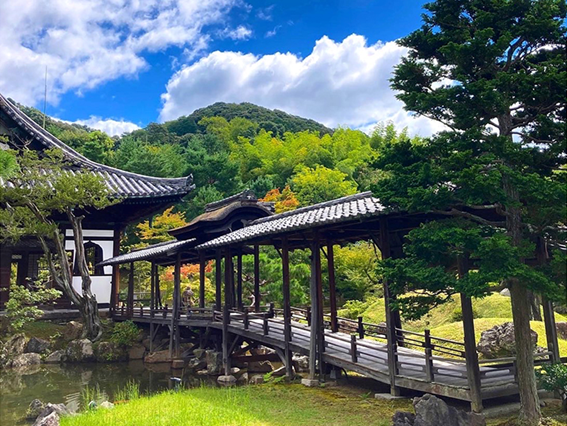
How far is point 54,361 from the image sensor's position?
1594cm

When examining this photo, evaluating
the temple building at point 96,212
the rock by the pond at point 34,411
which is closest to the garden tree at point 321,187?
the temple building at point 96,212

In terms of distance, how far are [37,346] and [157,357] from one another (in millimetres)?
4196

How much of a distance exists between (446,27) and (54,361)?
15.9 meters

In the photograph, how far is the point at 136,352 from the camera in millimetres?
17578

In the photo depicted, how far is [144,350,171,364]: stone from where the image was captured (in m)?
16.6

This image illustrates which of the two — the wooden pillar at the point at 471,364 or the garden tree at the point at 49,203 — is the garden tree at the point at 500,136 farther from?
the garden tree at the point at 49,203

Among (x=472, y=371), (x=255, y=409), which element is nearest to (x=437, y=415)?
(x=472, y=371)

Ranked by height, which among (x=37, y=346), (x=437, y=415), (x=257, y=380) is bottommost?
(x=257, y=380)

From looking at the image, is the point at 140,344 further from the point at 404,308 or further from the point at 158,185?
the point at 404,308

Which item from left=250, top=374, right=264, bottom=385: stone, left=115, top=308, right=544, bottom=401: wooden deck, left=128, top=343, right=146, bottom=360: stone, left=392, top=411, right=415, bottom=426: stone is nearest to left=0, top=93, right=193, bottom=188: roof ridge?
left=128, top=343, right=146, bottom=360: stone

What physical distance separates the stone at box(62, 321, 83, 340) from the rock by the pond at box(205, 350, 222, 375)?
5.57 metres

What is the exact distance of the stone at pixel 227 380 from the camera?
12570 mm

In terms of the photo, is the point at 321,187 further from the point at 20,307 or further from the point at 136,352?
the point at 20,307

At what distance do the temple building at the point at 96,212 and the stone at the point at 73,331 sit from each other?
67.0 inches
